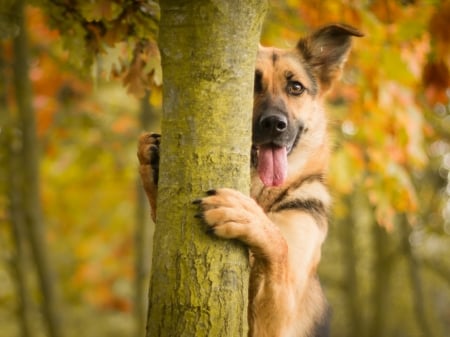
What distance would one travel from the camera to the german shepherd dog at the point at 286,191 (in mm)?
2811

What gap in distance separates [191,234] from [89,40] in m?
1.68

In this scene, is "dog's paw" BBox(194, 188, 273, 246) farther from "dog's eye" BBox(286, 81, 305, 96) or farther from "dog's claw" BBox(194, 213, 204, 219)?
"dog's eye" BBox(286, 81, 305, 96)

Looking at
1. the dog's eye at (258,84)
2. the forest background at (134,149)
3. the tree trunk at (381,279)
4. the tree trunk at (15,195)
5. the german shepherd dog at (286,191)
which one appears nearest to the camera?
the german shepherd dog at (286,191)

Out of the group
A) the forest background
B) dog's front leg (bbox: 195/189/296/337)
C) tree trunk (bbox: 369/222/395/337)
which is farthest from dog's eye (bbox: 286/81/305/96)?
tree trunk (bbox: 369/222/395/337)

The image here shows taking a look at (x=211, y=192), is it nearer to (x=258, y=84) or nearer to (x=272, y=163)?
(x=272, y=163)

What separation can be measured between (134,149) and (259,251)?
5579 mm

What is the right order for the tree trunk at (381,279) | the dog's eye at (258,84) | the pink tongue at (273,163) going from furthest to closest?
1. the tree trunk at (381,279)
2. the dog's eye at (258,84)
3. the pink tongue at (273,163)

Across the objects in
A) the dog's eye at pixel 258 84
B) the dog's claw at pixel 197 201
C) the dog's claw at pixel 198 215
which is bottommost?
the dog's claw at pixel 198 215

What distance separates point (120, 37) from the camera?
3.63 m

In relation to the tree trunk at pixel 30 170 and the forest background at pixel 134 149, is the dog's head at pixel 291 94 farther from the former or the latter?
the tree trunk at pixel 30 170

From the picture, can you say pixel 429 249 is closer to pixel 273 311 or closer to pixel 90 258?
pixel 90 258

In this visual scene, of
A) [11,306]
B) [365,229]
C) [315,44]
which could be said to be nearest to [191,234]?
[315,44]

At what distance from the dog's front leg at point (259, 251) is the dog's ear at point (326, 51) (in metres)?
1.76

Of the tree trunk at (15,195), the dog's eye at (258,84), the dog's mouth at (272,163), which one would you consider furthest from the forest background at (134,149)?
the dog's mouth at (272,163)
